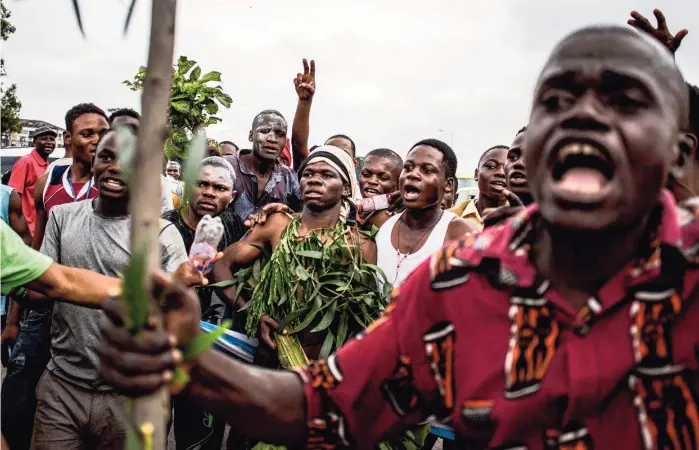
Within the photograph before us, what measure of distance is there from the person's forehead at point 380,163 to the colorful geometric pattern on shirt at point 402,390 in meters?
4.42

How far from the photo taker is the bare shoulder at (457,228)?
4.25m

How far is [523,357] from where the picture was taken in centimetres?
152

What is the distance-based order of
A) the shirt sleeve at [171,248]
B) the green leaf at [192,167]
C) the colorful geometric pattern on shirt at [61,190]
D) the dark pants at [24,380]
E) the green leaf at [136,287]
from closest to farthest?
the green leaf at [136,287], the green leaf at [192,167], the shirt sleeve at [171,248], the dark pants at [24,380], the colorful geometric pattern on shirt at [61,190]

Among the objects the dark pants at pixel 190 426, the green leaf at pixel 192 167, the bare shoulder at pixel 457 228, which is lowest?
the dark pants at pixel 190 426

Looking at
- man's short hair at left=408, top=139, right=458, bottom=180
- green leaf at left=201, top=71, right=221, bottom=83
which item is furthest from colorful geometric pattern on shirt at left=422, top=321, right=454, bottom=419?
man's short hair at left=408, top=139, right=458, bottom=180

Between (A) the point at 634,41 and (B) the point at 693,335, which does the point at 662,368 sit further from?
(A) the point at 634,41

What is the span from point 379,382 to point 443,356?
0.18 meters

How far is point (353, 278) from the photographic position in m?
3.99

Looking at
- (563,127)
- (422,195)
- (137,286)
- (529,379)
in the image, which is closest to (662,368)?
(529,379)

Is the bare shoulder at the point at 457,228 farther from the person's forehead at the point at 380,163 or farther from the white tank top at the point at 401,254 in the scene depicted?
the person's forehead at the point at 380,163

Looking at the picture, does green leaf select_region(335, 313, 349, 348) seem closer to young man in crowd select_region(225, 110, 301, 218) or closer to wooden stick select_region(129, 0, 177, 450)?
young man in crowd select_region(225, 110, 301, 218)

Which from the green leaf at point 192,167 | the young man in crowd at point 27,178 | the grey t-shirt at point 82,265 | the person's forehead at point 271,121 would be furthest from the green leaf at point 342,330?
the young man in crowd at point 27,178

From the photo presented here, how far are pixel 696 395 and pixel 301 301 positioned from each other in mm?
2730

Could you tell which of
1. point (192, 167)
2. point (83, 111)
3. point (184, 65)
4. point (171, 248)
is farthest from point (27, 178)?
point (192, 167)
